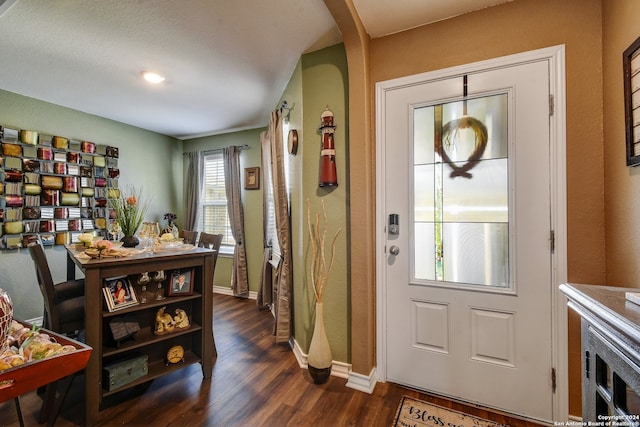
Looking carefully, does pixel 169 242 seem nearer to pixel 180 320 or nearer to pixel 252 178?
pixel 180 320

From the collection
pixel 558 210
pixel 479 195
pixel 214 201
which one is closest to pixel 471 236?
pixel 479 195

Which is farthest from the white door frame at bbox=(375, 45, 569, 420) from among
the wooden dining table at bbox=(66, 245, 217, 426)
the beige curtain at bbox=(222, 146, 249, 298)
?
the beige curtain at bbox=(222, 146, 249, 298)

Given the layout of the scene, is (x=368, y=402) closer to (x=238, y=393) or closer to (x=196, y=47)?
(x=238, y=393)

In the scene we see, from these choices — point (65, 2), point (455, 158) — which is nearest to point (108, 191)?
point (65, 2)

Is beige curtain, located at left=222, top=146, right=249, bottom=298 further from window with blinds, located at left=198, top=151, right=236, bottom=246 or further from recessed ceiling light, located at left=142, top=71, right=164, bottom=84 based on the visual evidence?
recessed ceiling light, located at left=142, top=71, right=164, bottom=84

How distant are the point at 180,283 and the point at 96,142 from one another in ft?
9.00

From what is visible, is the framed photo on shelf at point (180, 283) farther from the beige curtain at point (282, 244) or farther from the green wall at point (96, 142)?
the green wall at point (96, 142)

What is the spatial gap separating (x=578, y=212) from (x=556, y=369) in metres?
0.86

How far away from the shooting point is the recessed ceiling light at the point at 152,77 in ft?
7.88

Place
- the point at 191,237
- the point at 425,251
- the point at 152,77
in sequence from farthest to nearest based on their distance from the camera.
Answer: the point at 191,237
the point at 152,77
the point at 425,251

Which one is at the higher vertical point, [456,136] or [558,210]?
[456,136]

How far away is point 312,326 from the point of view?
7.03ft

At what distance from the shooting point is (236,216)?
154 inches

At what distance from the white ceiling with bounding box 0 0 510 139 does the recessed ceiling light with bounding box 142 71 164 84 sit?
66mm
